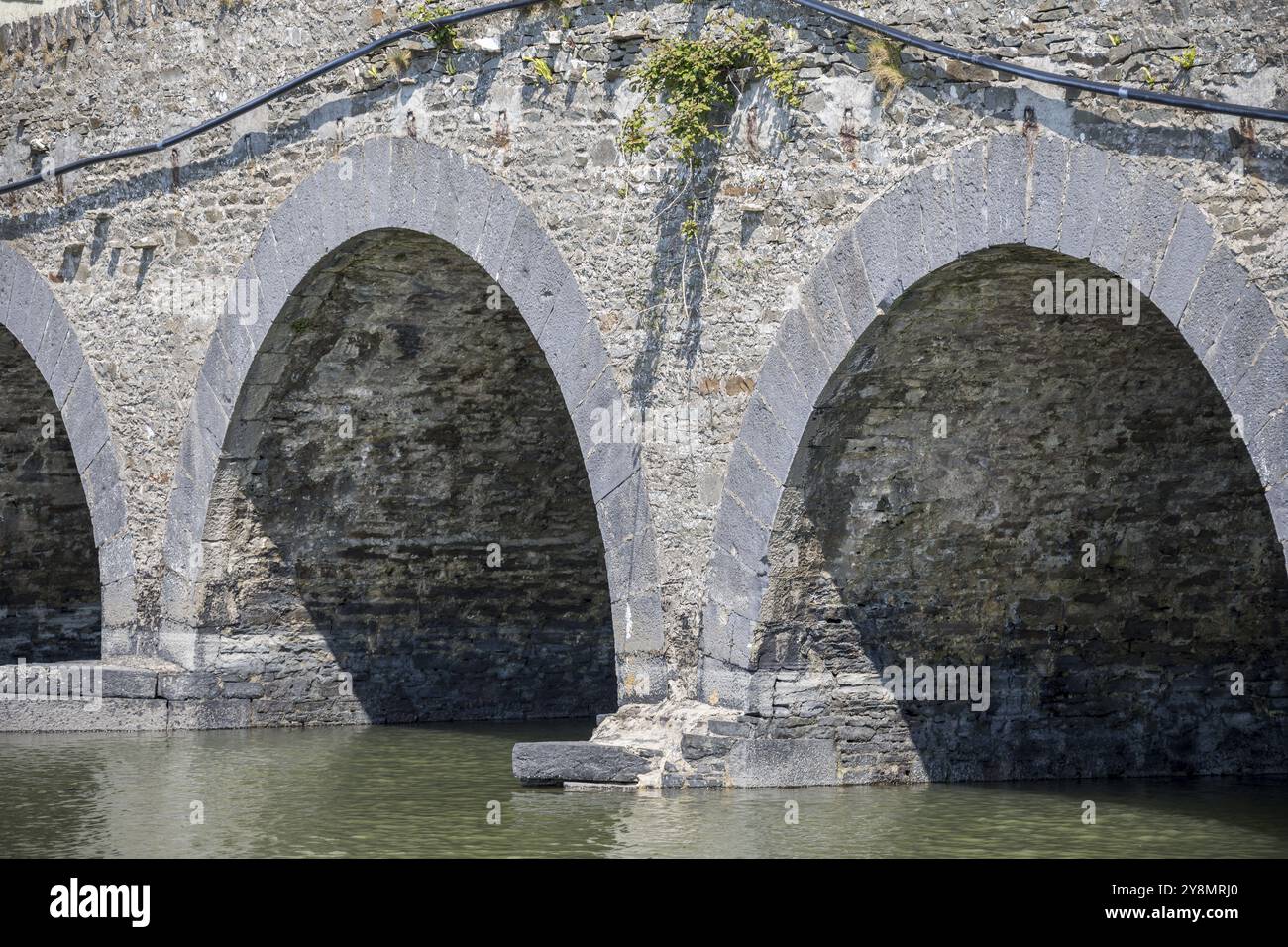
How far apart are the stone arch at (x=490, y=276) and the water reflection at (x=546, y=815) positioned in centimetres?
90

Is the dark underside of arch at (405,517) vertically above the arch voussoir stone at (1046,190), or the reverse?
the arch voussoir stone at (1046,190)

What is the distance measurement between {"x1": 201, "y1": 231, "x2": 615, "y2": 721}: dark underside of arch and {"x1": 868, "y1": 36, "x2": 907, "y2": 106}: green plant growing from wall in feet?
10.1

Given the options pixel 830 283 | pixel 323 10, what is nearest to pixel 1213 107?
pixel 830 283

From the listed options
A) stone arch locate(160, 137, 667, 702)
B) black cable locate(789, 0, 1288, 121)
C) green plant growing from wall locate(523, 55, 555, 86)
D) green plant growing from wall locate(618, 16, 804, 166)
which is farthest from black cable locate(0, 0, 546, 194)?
black cable locate(789, 0, 1288, 121)

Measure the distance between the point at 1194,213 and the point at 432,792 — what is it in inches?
168

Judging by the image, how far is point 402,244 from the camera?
10102 millimetres

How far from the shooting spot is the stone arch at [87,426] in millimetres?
11680

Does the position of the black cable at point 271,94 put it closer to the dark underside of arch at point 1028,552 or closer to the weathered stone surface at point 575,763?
the dark underside of arch at point 1028,552

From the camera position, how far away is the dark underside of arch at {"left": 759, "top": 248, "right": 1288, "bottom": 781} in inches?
321

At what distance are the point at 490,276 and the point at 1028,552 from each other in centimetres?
284

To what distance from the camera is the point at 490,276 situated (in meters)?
9.65

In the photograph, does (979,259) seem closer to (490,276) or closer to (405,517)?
(490,276)

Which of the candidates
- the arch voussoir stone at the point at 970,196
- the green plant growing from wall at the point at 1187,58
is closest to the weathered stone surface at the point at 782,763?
the arch voussoir stone at the point at 970,196

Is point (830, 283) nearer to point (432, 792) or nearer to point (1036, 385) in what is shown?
point (1036, 385)
